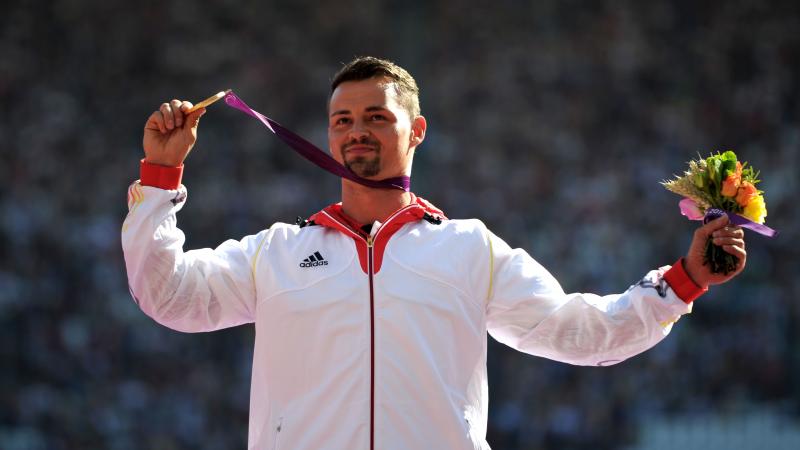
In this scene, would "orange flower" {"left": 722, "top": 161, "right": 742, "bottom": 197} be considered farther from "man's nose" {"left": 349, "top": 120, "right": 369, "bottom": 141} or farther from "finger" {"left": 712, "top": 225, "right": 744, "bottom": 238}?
"man's nose" {"left": 349, "top": 120, "right": 369, "bottom": 141}

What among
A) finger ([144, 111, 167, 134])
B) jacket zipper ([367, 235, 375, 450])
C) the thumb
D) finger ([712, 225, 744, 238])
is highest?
the thumb

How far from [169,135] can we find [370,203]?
627 millimetres

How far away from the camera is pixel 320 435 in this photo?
3.26 m

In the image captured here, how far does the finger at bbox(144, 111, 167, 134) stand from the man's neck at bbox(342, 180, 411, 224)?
1.93ft

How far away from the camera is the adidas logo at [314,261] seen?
11.4 ft

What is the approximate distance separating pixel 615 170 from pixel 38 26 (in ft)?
19.9

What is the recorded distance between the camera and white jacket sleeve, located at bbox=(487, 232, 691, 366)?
3367mm

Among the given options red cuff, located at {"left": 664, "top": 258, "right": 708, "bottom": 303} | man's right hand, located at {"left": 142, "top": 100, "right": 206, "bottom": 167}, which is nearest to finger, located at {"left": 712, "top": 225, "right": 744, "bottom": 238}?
red cuff, located at {"left": 664, "top": 258, "right": 708, "bottom": 303}

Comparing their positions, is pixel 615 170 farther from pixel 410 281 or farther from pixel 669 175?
pixel 410 281

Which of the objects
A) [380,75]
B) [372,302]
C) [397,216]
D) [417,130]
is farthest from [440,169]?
[372,302]

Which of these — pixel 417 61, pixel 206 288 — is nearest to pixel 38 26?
pixel 417 61

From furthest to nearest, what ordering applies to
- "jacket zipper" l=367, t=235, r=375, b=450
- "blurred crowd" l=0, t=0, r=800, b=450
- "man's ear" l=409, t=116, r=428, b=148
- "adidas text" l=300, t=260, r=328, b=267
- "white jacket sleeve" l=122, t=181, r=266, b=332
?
"blurred crowd" l=0, t=0, r=800, b=450
"man's ear" l=409, t=116, r=428, b=148
"adidas text" l=300, t=260, r=328, b=267
"white jacket sleeve" l=122, t=181, r=266, b=332
"jacket zipper" l=367, t=235, r=375, b=450

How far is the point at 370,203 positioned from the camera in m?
3.66

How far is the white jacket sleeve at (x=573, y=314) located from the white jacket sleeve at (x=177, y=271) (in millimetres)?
736
